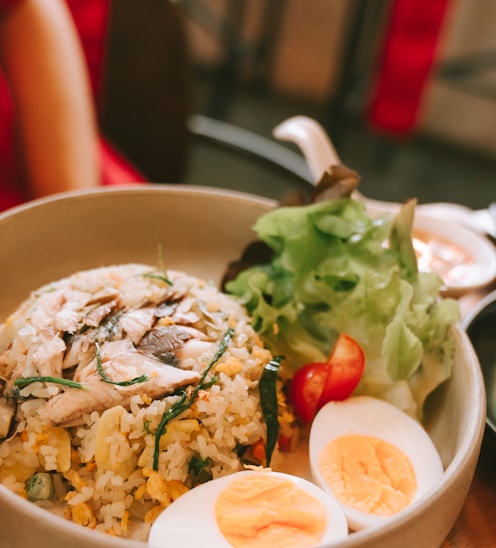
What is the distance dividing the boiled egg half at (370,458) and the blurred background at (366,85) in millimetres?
2956

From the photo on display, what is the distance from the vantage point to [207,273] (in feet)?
4.68

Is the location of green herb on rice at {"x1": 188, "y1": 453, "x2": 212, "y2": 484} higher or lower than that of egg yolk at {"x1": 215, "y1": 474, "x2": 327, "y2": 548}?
lower

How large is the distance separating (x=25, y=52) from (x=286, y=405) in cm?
129

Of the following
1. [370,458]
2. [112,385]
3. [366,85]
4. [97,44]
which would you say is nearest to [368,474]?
[370,458]

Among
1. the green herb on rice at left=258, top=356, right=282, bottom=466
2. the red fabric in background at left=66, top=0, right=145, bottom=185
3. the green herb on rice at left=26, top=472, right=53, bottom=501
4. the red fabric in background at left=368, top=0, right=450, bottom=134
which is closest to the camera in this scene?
the green herb on rice at left=26, top=472, right=53, bottom=501

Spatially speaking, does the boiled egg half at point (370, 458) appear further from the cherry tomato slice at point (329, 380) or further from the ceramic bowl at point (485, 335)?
the ceramic bowl at point (485, 335)

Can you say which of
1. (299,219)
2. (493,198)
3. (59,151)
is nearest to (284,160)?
(59,151)

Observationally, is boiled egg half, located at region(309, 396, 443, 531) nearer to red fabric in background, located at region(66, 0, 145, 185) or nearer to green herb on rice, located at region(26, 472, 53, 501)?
green herb on rice, located at region(26, 472, 53, 501)

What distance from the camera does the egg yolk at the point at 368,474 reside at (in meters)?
0.93

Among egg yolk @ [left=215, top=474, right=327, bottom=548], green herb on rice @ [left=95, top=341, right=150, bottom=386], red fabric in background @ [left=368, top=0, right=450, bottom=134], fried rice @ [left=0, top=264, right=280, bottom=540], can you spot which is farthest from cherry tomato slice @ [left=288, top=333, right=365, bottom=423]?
red fabric in background @ [left=368, top=0, right=450, bottom=134]

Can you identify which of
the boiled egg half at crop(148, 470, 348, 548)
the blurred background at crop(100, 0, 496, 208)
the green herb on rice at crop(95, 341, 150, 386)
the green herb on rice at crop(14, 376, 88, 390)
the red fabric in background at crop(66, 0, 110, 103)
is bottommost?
the blurred background at crop(100, 0, 496, 208)

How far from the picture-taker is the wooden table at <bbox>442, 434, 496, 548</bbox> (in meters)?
0.96

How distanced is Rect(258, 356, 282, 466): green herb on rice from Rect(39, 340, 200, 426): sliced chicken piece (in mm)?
141

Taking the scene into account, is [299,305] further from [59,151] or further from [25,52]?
[25,52]
